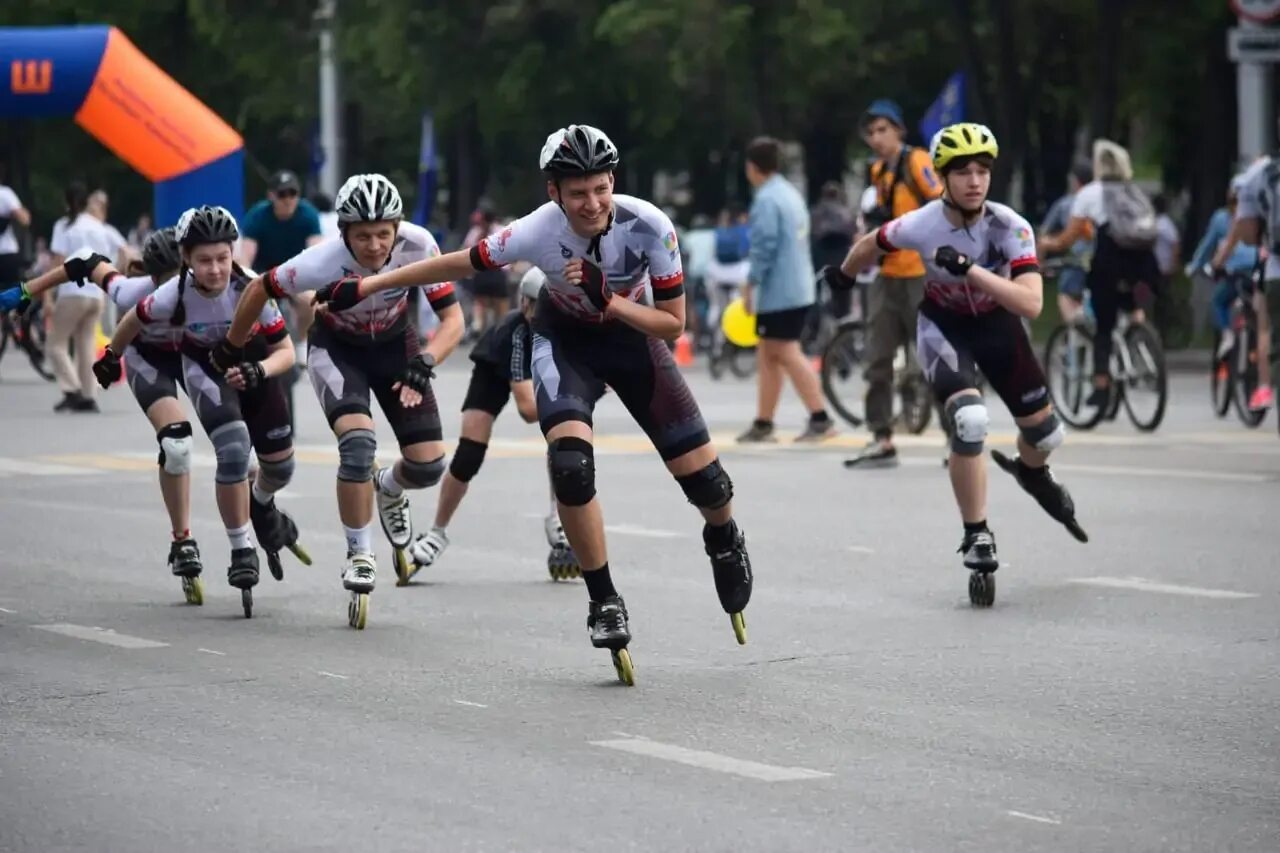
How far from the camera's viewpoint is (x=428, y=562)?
11211 millimetres

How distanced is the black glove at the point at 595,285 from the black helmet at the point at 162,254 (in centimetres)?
272

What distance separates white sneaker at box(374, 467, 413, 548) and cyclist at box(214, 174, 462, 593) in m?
0.06

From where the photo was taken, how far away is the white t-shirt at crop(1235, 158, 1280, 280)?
16.0m

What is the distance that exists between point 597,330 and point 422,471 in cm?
195

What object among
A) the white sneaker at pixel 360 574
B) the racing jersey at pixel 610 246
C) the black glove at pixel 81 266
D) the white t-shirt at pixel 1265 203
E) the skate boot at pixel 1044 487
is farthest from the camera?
the white t-shirt at pixel 1265 203

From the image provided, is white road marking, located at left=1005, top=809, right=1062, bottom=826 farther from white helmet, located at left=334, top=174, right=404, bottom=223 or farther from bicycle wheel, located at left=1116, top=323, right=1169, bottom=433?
bicycle wheel, located at left=1116, top=323, right=1169, bottom=433

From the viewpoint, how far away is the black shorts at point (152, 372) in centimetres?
1073

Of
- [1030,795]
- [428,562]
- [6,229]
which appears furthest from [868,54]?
[1030,795]

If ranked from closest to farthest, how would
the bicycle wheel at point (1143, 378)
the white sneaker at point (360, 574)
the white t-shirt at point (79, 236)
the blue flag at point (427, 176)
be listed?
the white sneaker at point (360, 574) → the bicycle wheel at point (1143, 378) → the white t-shirt at point (79, 236) → the blue flag at point (427, 176)

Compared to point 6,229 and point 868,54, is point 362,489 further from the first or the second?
point 868,54

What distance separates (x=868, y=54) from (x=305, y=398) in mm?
20098

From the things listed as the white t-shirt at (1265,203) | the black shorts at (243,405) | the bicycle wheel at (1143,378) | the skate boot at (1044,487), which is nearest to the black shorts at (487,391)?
the black shorts at (243,405)

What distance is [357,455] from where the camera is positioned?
1003 centimetres

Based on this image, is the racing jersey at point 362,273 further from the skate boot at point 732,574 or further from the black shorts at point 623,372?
the skate boot at point 732,574
